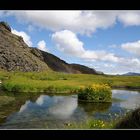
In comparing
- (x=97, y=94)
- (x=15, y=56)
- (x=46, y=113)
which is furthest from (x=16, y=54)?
(x=46, y=113)

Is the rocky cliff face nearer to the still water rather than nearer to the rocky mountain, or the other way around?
the rocky mountain

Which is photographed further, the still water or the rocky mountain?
the rocky mountain

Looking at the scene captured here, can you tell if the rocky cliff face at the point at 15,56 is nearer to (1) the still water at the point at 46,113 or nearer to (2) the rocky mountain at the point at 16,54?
(2) the rocky mountain at the point at 16,54

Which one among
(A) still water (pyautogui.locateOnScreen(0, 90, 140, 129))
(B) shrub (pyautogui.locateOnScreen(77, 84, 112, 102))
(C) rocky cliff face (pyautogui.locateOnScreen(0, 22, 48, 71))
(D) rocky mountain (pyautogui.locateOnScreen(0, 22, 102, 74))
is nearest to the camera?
(A) still water (pyautogui.locateOnScreen(0, 90, 140, 129))

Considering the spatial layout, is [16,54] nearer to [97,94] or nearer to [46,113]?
[97,94]

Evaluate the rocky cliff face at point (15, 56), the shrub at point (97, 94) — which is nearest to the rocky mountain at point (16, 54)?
the rocky cliff face at point (15, 56)

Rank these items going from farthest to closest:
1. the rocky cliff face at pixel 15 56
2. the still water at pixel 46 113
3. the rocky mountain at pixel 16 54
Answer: the rocky mountain at pixel 16 54
the rocky cliff face at pixel 15 56
the still water at pixel 46 113

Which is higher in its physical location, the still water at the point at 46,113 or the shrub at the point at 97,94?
the shrub at the point at 97,94

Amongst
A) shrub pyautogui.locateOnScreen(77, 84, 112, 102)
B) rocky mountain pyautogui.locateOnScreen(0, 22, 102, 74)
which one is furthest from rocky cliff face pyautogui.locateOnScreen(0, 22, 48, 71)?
shrub pyautogui.locateOnScreen(77, 84, 112, 102)
